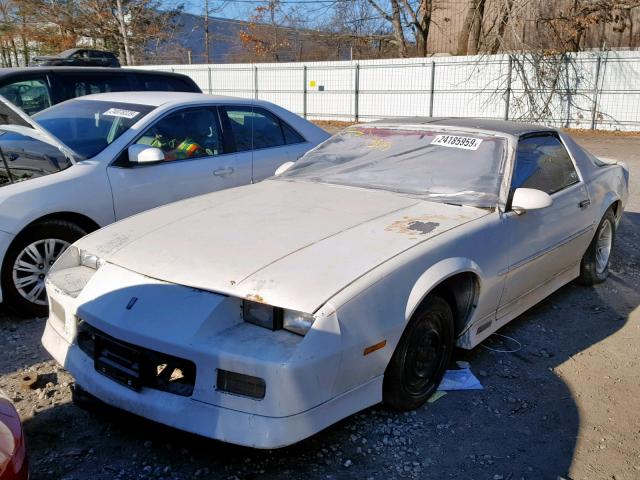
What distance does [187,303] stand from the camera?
2570 mm

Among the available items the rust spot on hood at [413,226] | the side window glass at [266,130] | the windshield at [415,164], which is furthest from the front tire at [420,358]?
the side window glass at [266,130]

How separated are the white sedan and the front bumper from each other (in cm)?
181

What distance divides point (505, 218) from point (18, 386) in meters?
2.99

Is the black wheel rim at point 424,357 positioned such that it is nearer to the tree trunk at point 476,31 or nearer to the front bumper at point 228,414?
the front bumper at point 228,414

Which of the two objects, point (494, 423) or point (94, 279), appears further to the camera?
point (494, 423)

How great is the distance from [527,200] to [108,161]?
10.3 feet

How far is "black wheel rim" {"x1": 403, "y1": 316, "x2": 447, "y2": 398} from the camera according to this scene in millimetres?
2975

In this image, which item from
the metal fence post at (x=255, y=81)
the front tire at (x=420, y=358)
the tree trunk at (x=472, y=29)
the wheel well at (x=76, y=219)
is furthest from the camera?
the metal fence post at (x=255, y=81)

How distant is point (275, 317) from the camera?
252cm

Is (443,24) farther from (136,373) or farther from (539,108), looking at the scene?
(136,373)

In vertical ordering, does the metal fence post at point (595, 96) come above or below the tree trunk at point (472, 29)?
below

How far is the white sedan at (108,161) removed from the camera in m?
4.16

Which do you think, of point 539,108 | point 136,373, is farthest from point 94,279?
point 539,108

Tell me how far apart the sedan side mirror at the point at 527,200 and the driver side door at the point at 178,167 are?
2.73m
